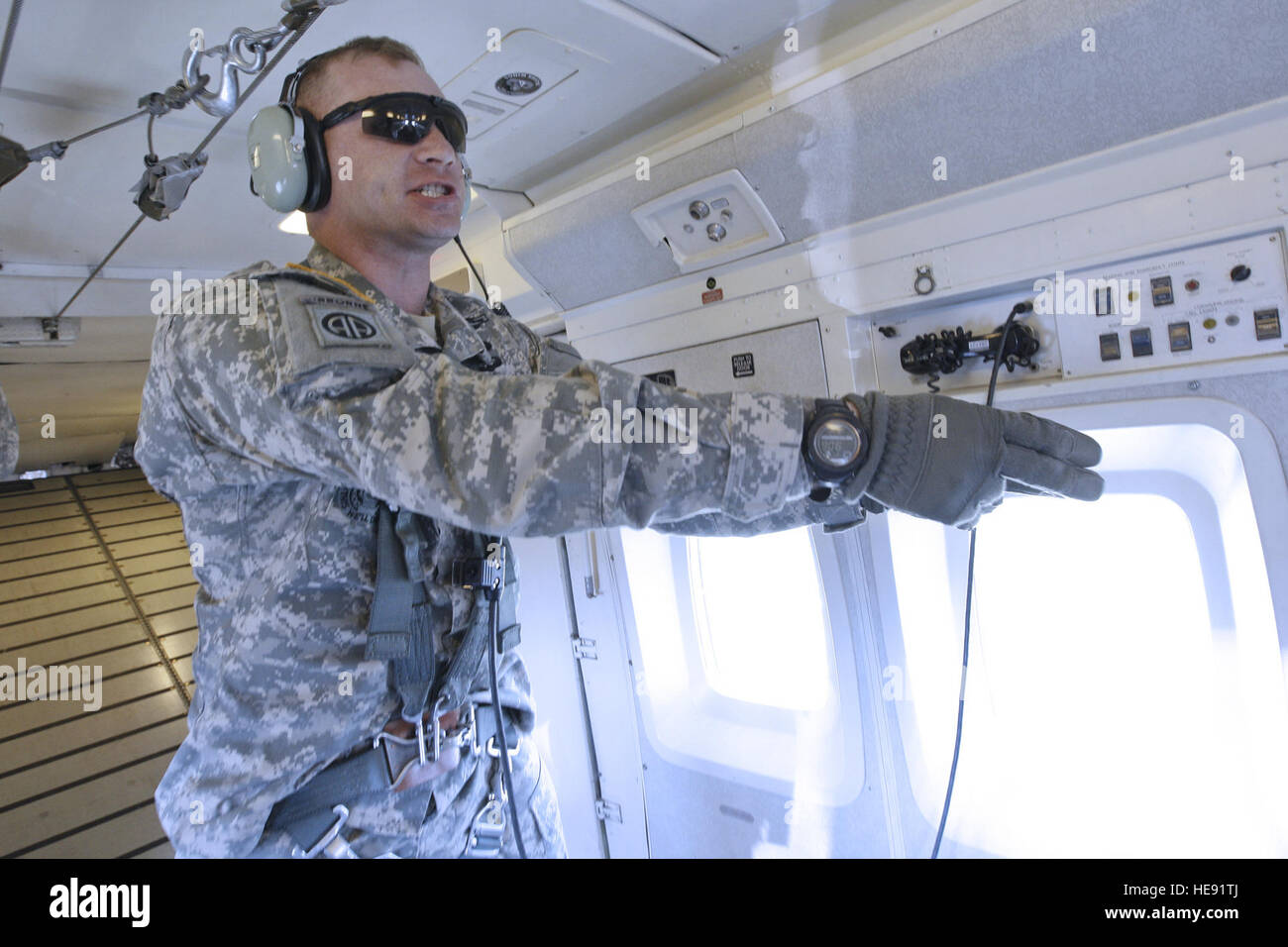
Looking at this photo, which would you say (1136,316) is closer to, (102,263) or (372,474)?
(372,474)

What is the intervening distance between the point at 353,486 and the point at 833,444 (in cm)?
82

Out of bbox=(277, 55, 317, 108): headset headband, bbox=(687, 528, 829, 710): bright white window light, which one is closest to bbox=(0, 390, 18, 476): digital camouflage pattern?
bbox=(277, 55, 317, 108): headset headband

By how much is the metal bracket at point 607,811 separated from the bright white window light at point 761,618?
767mm

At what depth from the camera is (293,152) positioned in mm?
1569

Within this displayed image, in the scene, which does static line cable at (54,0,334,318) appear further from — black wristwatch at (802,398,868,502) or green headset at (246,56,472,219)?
black wristwatch at (802,398,868,502)

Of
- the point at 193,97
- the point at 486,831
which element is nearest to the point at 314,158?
the point at 193,97

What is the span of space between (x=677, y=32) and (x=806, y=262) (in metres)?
0.70

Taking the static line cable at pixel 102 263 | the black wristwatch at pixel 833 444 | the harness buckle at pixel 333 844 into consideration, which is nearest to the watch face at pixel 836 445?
the black wristwatch at pixel 833 444

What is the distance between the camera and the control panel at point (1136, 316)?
65.2 inches

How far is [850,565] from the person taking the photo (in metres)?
2.47

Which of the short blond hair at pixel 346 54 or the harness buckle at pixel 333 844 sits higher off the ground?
the short blond hair at pixel 346 54

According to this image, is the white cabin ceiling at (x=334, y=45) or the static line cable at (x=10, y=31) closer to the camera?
the static line cable at (x=10, y=31)

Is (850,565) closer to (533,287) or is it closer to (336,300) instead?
(533,287)

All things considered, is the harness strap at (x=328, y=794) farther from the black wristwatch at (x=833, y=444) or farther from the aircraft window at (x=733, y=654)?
the aircraft window at (x=733, y=654)
